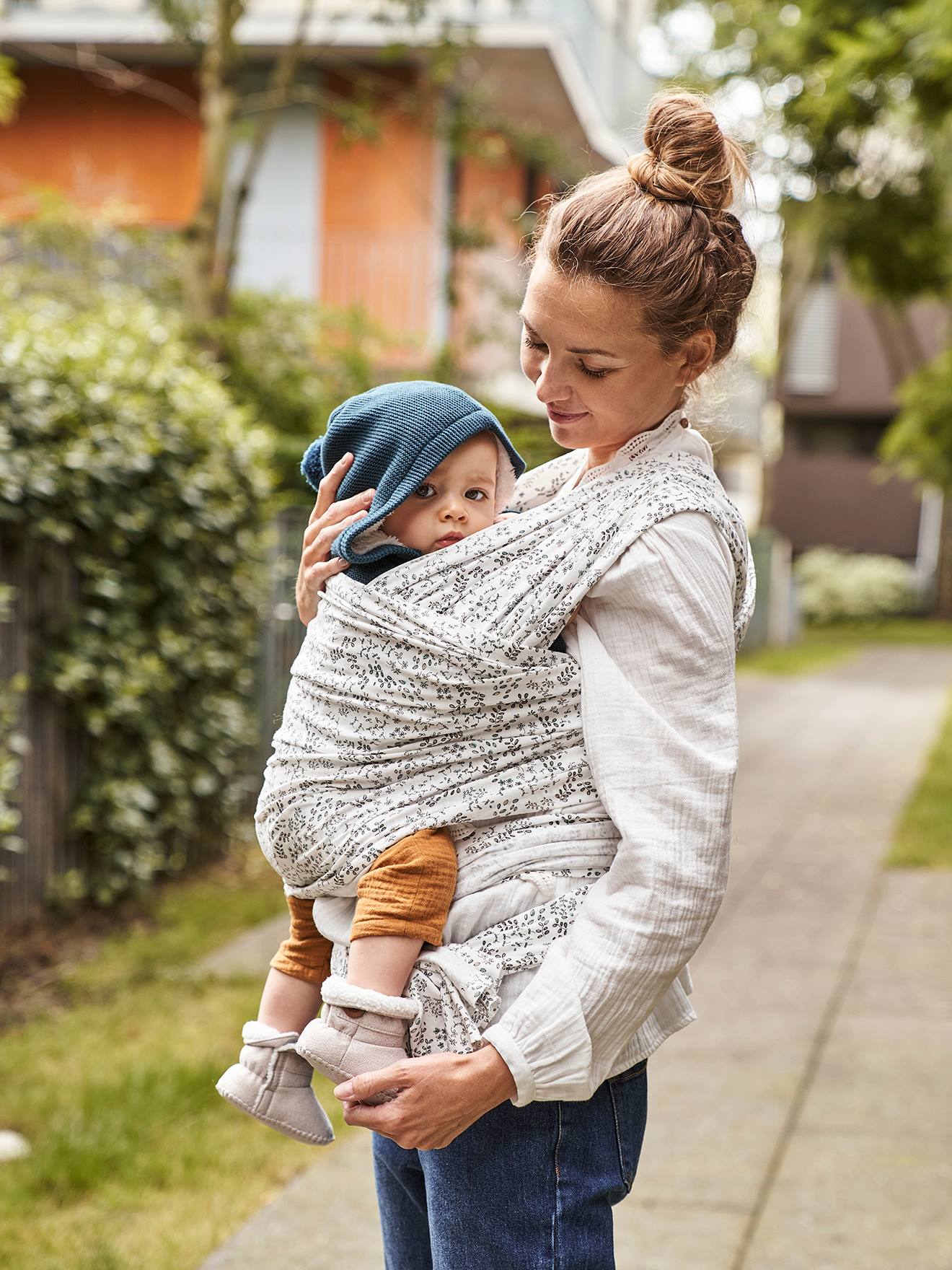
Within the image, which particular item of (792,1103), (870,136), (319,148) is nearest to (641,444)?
(792,1103)

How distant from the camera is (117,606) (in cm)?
580

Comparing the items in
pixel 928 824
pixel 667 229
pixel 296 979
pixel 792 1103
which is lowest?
pixel 928 824

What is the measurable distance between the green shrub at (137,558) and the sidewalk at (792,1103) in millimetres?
819

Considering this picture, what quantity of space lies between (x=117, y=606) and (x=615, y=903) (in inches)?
181

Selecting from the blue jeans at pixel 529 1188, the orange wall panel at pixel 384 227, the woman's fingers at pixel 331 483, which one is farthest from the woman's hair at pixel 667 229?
the orange wall panel at pixel 384 227

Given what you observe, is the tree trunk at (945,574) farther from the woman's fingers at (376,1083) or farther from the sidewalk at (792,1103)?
the woman's fingers at (376,1083)

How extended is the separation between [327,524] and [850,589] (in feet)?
94.4

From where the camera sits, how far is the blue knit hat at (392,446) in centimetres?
162

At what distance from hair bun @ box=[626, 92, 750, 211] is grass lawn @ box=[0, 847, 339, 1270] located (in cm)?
262

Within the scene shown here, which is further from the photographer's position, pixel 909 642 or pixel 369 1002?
pixel 909 642

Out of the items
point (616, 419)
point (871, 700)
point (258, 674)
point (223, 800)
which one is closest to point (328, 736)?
point (616, 419)

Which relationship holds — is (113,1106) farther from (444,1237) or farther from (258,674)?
(258,674)

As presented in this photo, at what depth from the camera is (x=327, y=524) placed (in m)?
1.72

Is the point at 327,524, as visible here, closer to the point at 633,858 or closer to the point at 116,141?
the point at 633,858
